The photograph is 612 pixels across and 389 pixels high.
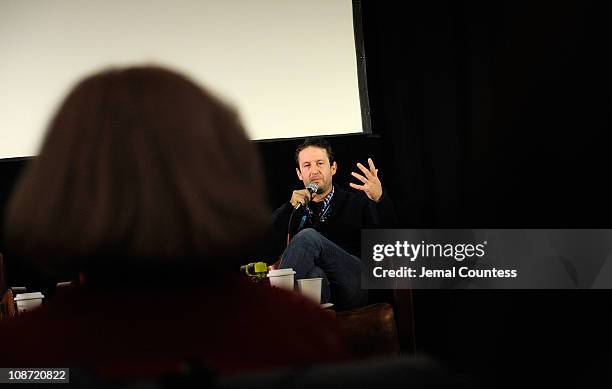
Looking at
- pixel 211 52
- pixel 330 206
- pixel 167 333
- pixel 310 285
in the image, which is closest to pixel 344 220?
pixel 330 206

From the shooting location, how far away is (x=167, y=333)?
66 cm

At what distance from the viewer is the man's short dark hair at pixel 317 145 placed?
389 cm

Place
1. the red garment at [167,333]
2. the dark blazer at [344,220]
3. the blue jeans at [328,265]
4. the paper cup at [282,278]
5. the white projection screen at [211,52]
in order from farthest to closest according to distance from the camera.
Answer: the white projection screen at [211,52] → the dark blazer at [344,220] → the blue jeans at [328,265] → the paper cup at [282,278] → the red garment at [167,333]

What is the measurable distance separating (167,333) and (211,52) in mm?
3457

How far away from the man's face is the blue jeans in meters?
0.33

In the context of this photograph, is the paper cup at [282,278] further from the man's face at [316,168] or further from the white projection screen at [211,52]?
the white projection screen at [211,52]

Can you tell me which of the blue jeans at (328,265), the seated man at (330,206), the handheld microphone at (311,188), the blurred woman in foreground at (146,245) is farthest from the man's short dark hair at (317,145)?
the blurred woman in foreground at (146,245)

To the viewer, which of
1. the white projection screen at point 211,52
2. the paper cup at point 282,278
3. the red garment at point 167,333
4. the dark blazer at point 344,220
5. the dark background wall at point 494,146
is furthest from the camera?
the white projection screen at point 211,52

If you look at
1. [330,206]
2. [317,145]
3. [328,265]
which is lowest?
[328,265]

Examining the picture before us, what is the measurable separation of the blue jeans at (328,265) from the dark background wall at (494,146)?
0.37m

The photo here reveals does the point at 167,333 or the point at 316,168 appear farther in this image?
the point at 316,168

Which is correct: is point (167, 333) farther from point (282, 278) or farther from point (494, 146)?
point (494, 146)

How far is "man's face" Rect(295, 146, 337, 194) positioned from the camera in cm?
388

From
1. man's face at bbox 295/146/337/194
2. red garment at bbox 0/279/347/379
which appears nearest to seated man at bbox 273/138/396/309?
man's face at bbox 295/146/337/194
